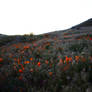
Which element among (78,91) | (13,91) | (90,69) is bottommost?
(13,91)

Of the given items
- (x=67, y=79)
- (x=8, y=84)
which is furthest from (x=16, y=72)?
(x=67, y=79)

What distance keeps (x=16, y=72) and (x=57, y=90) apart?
92.1 inches

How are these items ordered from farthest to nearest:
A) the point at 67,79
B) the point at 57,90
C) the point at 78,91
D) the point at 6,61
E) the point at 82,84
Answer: the point at 6,61 < the point at 67,79 < the point at 57,90 < the point at 82,84 < the point at 78,91

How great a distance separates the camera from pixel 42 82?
147 inches

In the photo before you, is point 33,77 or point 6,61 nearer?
point 33,77

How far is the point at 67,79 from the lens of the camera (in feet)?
11.0

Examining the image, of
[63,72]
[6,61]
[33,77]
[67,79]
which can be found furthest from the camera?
[6,61]

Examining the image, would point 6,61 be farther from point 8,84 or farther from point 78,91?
point 78,91

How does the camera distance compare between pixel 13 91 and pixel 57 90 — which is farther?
pixel 13 91

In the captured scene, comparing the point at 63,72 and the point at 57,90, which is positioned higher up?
the point at 63,72

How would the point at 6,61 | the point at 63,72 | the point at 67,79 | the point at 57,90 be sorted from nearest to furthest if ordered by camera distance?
1. the point at 57,90
2. the point at 67,79
3. the point at 63,72
4. the point at 6,61

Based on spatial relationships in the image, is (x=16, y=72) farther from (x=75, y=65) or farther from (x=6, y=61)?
(x=75, y=65)

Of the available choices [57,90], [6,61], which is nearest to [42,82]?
[57,90]

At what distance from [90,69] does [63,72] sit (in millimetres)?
890
